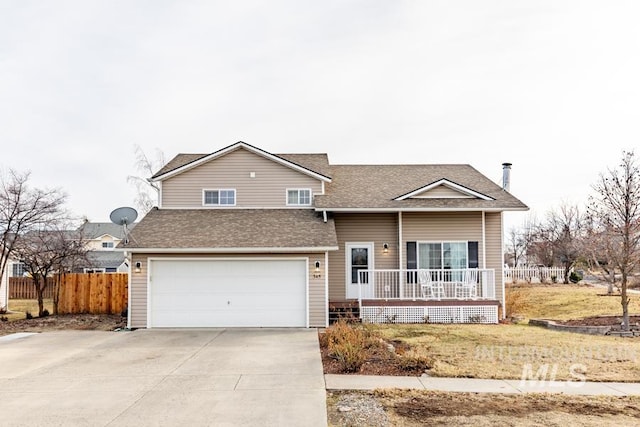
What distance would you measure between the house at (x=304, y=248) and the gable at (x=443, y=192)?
0.03 metres

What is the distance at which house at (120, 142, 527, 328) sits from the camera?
14.0 metres

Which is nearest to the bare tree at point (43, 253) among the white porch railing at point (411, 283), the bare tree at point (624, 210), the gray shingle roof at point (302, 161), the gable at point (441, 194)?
the gray shingle roof at point (302, 161)

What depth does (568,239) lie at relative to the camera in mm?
30406

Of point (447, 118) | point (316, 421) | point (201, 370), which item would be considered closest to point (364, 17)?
Answer: point (447, 118)

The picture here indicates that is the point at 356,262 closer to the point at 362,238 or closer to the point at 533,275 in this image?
the point at 362,238

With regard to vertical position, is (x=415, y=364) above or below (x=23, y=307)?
above

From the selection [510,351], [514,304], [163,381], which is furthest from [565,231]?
[163,381]

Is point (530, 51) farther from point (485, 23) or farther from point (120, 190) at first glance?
point (120, 190)

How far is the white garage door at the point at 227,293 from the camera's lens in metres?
14.0

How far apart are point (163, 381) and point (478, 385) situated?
5.01m

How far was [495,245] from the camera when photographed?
16219 mm

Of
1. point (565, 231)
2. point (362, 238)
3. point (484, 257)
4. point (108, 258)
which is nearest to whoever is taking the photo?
point (484, 257)

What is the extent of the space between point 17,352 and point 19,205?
23.4 feet

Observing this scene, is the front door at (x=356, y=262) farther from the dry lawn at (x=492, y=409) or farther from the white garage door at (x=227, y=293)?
the dry lawn at (x=492, y=409)
